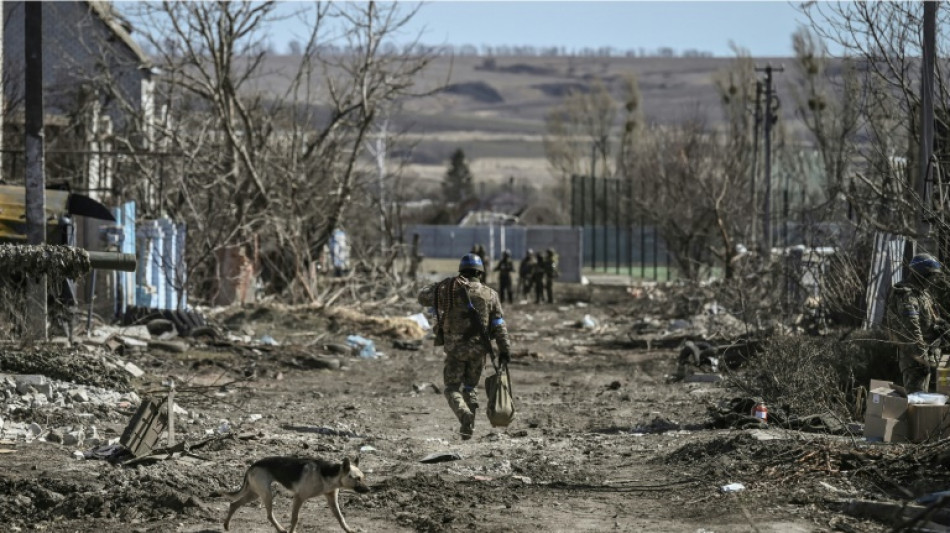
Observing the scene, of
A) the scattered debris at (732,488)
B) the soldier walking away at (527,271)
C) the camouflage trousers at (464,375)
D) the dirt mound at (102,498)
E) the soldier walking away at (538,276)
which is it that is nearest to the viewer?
the dirt mound at (102,498)

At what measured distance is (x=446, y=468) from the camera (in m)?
10.6

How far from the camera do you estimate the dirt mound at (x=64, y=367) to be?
13602 millimetres

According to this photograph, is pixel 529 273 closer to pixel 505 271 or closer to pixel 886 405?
pixel 505 271

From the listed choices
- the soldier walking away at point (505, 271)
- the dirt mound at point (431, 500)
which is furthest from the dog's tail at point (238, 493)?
the soldier walking away at point (505, 271)

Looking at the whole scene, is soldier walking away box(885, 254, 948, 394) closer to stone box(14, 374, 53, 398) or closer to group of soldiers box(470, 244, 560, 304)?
stone box(14, 374, 53, 398)

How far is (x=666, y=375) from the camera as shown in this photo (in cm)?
1927

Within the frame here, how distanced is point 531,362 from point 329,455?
423 inches

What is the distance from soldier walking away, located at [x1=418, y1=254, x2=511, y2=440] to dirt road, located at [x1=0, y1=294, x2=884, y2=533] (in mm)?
467

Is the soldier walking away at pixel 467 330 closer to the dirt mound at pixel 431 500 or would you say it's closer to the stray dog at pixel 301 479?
the dirt mound at pixel 431 500

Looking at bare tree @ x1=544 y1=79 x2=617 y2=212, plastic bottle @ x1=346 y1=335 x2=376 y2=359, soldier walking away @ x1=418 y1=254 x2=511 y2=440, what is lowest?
plastic bottle @ x1=346 y1=335 x2=376 y2=359

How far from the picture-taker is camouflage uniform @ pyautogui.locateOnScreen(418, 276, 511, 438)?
1241cm

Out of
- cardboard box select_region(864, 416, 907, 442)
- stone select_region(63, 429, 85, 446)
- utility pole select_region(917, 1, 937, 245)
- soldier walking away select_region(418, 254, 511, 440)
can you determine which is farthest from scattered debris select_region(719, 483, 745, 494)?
stone select_region(63, 429, 85, 446)

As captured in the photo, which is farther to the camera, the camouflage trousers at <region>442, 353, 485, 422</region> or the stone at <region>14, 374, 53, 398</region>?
the stone at <region>14, 374, 53, 398</region>

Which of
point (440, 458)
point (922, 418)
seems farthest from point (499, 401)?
point (922, 418)
